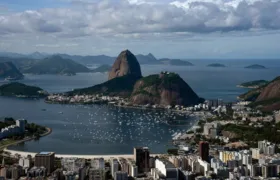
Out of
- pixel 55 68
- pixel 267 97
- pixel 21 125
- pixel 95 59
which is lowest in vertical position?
pixel 21 125

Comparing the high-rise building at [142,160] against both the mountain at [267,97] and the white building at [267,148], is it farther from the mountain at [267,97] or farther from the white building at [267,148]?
the mountain at [267,97]

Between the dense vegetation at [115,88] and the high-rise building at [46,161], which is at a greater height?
the dense vegetation at [115,88]

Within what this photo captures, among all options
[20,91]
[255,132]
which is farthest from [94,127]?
[20,91]

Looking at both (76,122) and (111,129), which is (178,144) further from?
(76,122)

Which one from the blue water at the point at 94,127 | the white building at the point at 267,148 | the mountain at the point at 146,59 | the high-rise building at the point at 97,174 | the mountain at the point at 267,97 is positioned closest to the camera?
the high-rise building at the point at 97,174

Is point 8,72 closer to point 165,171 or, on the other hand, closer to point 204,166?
point 204,166

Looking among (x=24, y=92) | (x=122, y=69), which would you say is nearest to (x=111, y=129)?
(x=24, y=92)

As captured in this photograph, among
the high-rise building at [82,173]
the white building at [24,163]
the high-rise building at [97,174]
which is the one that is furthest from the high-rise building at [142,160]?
the white building at [24,163]
